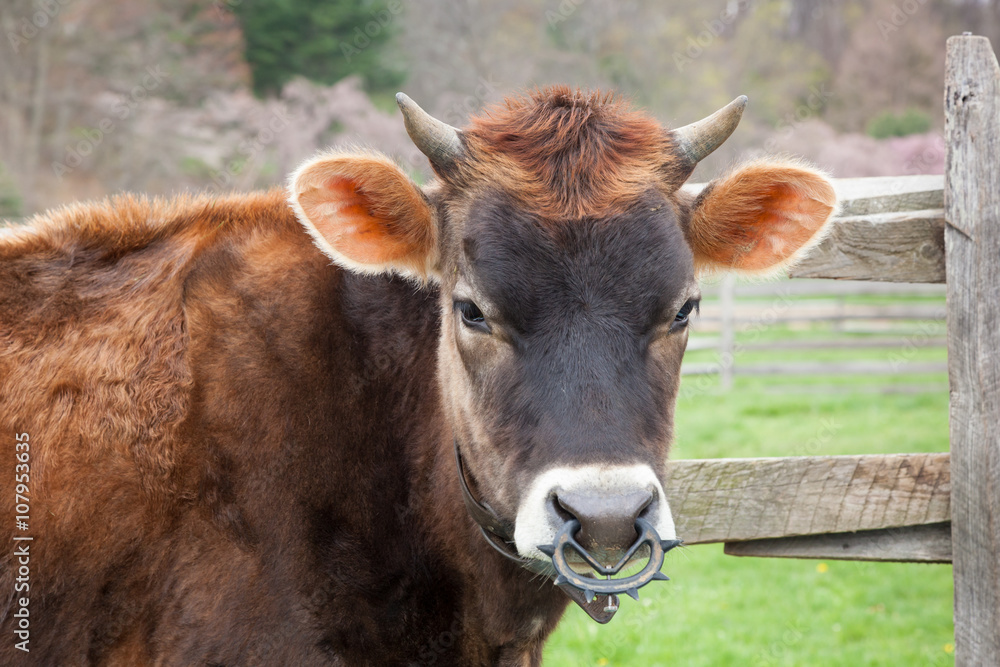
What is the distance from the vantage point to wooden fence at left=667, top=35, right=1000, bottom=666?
289 cm

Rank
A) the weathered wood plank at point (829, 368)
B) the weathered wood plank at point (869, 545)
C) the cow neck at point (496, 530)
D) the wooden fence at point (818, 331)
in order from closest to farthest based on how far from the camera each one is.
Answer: the cow neck at point (496, 530)
the weathered wood plank at point (869, 545)
the weathered wood plank at point (829, 368)
the wooden fence at point (818, 331)

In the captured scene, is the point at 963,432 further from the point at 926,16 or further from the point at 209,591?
the point at 926,16

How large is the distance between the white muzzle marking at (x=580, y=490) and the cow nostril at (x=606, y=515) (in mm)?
18

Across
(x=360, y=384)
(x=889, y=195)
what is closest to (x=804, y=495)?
(x=889, y=195)

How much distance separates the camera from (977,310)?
290 cm

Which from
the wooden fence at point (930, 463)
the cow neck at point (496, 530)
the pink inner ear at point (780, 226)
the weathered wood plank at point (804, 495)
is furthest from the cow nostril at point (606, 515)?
the pink inner ear at point (780, 226)

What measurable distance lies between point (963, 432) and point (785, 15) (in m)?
33.4

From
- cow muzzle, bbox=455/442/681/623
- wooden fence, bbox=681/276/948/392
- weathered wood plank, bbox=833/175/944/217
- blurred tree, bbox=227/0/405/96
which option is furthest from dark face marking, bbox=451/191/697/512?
blurred tree, bbox=227/0/405/96

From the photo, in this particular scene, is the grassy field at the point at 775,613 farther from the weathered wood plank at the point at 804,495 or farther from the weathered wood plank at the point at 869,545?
the weathered wood plank at the point at 869,545

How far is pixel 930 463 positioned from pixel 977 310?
2.12ft

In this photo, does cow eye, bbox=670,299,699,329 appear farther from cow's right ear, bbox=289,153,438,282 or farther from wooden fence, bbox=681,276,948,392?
wooden fence, bbox=681,276,948,392

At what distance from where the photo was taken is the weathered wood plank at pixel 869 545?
Answer: 3.19 m

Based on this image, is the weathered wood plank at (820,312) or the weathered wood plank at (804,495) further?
the weathered wood plank at (820,312)

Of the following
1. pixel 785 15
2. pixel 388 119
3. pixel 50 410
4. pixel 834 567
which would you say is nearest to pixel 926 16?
pixel 785 15
